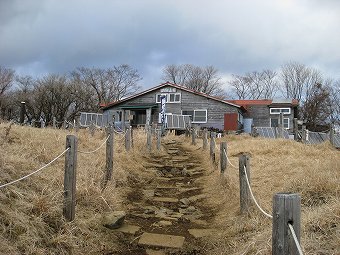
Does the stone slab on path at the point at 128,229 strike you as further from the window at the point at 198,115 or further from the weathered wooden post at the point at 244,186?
the window at the point at 198,115

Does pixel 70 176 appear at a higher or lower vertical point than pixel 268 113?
lower

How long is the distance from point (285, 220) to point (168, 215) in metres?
3.90

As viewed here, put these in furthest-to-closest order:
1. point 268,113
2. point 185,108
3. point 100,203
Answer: point 268,113 → point 185,108 → point 100,203

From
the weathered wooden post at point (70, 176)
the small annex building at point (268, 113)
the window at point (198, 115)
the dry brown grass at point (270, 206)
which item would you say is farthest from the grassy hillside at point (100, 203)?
the small annex building at point (268, 113)

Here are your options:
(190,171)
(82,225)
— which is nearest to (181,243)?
(82,225)

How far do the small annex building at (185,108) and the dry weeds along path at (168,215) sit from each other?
861 inches

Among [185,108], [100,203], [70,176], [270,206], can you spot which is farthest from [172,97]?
[70,176]

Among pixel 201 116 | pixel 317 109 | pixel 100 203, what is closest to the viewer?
pixel 100 203

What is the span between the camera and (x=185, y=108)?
33.1 meters

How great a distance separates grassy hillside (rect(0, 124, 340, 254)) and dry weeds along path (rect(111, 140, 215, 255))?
20 centimetres

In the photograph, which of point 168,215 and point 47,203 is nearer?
point 47,203

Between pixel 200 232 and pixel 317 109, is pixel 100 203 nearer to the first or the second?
pixel 200 232

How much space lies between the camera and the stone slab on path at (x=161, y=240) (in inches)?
189

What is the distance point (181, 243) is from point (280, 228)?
8.20 ft
